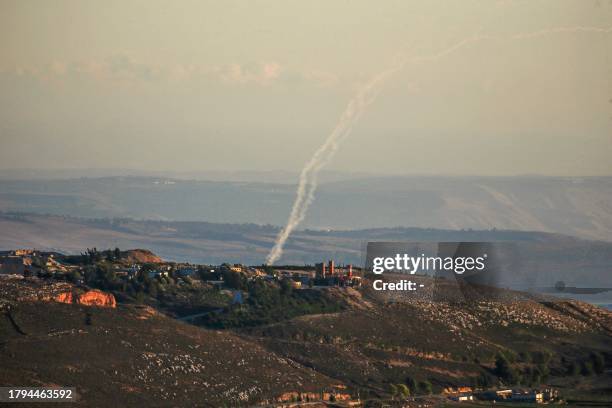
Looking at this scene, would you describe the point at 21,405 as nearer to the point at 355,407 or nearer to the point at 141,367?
the point at 141,367

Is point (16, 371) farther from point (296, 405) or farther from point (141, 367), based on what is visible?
point (296, 405)

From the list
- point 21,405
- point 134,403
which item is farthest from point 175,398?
point 21,405

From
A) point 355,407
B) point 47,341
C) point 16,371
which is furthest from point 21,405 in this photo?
point 355,407

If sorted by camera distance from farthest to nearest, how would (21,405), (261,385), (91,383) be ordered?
(261,385)
(91,383)
(21,405)

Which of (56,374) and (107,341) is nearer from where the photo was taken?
(56,374)

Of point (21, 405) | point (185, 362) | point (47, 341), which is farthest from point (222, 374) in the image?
point (21, 405)

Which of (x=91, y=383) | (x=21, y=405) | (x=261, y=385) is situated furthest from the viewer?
(x=261, y=385)

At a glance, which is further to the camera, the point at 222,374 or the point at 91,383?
the point at 222,374
